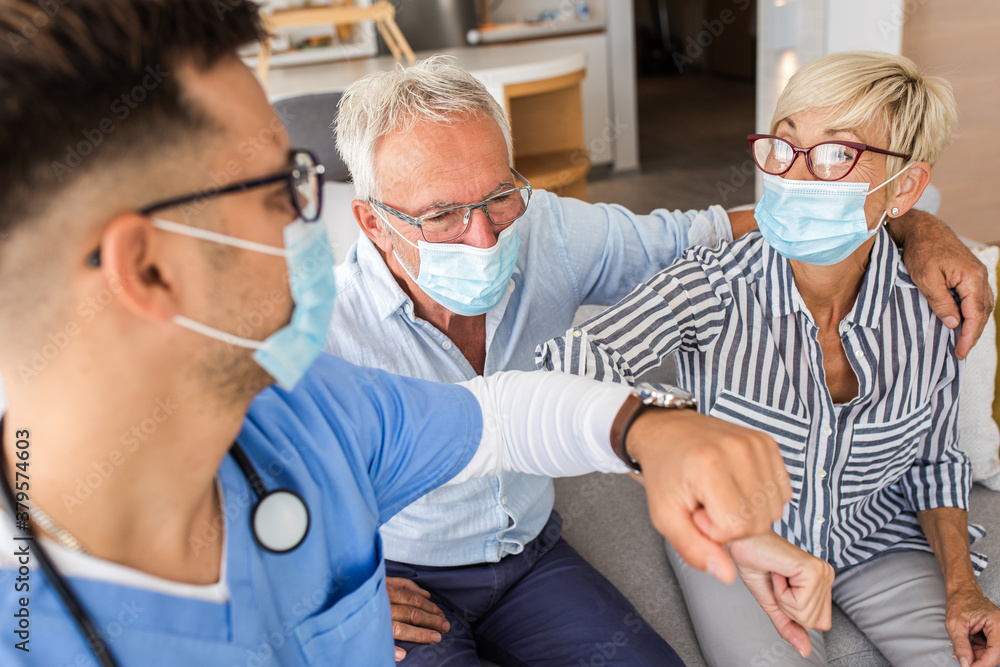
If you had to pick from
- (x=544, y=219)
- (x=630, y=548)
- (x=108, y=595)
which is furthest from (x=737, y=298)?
(x=108, y=595)

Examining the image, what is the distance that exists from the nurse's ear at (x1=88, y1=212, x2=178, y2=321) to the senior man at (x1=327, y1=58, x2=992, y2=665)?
0.65 meters

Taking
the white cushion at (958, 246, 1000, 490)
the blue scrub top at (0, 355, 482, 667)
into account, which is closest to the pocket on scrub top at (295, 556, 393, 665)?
the blue scrub top at (0, 355, 482, 667)

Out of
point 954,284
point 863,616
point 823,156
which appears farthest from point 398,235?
point 863,616

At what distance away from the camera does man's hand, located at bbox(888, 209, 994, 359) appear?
1.22m

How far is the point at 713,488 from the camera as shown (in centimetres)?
A: 65

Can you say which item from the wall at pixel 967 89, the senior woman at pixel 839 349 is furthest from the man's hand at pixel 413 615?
the wall at pixel 967 89

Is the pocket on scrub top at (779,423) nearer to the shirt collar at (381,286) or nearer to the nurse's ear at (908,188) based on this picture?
the nurse's ear at (908,188)

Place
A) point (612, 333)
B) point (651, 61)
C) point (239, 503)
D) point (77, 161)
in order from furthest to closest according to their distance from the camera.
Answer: point (651, 61), point (612, 333), point (239, 503), point (77, 161)

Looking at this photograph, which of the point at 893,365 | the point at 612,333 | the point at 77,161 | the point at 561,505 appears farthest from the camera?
the point at 561,505

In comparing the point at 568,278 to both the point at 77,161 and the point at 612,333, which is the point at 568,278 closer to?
the point at 612,333

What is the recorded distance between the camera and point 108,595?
25.0 inches

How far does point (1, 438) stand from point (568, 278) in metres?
0.95

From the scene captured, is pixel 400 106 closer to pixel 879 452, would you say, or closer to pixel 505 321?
pixel 505 321

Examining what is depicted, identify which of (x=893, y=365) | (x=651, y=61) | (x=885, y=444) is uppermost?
(x=893, y=365)
